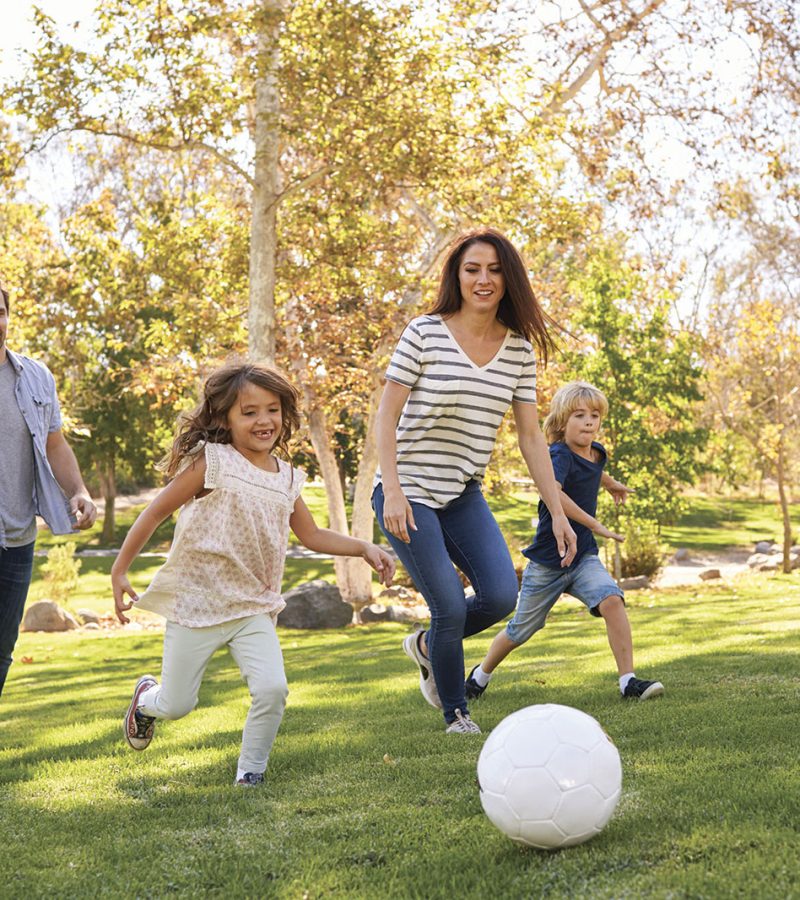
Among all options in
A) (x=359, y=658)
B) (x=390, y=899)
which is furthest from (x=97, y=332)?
(x=390, y=899)

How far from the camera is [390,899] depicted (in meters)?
3.10

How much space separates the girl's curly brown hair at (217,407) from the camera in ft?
15.9

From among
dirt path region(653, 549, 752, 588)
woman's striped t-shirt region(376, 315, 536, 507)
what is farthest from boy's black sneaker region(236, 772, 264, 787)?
dirt path region(653, 549, 752, 588)

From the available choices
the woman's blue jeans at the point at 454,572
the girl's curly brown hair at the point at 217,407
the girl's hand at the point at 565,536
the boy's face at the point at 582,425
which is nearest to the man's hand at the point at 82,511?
the girl's curly brown hair at the point at 217,407

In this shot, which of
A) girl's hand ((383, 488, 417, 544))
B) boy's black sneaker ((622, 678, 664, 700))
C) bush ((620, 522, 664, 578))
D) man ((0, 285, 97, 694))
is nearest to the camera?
man ((0, 285, 97, 694))

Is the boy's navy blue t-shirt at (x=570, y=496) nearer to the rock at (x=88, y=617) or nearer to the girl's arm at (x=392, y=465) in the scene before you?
the girl's arm at (x=392, y=465)

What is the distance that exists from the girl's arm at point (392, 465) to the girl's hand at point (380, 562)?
17 centimetres

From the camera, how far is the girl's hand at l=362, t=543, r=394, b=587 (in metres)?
4.71

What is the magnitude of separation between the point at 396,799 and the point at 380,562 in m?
1.01

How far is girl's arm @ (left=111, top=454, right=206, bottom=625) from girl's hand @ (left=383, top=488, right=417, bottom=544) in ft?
2.76

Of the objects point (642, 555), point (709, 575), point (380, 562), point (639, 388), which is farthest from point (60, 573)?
point (380, 562)

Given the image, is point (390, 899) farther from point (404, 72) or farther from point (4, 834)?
point (404, 72)

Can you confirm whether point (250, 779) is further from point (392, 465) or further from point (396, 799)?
point (392, 465)

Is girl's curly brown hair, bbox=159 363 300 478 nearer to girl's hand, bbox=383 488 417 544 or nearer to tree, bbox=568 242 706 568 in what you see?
girl's hand, bbox=383 488 417 544
